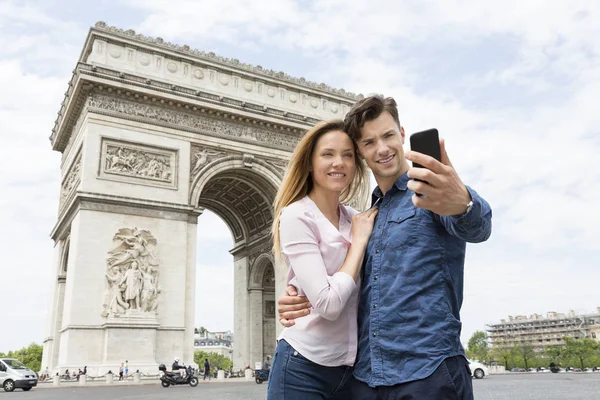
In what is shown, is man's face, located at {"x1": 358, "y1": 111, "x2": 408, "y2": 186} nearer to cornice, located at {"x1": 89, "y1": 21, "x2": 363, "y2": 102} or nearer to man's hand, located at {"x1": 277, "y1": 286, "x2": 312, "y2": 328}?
man's hand, located at {"x1": 277, "y1": 286, "x2": 312, "y2": 328}

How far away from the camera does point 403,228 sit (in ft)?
6.13

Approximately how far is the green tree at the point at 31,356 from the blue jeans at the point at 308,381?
269 feet

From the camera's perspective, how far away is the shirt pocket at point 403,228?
1.84 meters

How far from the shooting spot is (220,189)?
88.9 feet

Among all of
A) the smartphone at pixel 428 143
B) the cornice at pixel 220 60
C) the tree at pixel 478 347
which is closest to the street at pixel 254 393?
the smartphone at pixel 428 143

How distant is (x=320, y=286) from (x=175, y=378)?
16372mm

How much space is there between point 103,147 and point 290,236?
20.1 metres

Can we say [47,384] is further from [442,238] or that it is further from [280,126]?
[442,238]

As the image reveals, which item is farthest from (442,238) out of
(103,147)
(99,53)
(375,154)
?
(99,53)

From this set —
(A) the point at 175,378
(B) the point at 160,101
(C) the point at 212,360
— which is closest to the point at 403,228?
(A) the point at 175,378

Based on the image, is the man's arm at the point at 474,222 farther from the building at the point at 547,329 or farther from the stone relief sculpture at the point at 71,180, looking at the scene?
the building at the point at 547,329

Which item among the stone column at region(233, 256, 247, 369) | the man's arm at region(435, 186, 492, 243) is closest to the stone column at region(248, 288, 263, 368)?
the stone column at region(233, 256, 247, 369)

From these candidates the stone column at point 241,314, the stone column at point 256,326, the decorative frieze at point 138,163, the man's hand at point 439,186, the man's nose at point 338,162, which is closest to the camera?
the man's hand at point 439,186

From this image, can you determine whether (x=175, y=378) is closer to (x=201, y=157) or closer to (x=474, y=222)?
(x=201, y=157)
